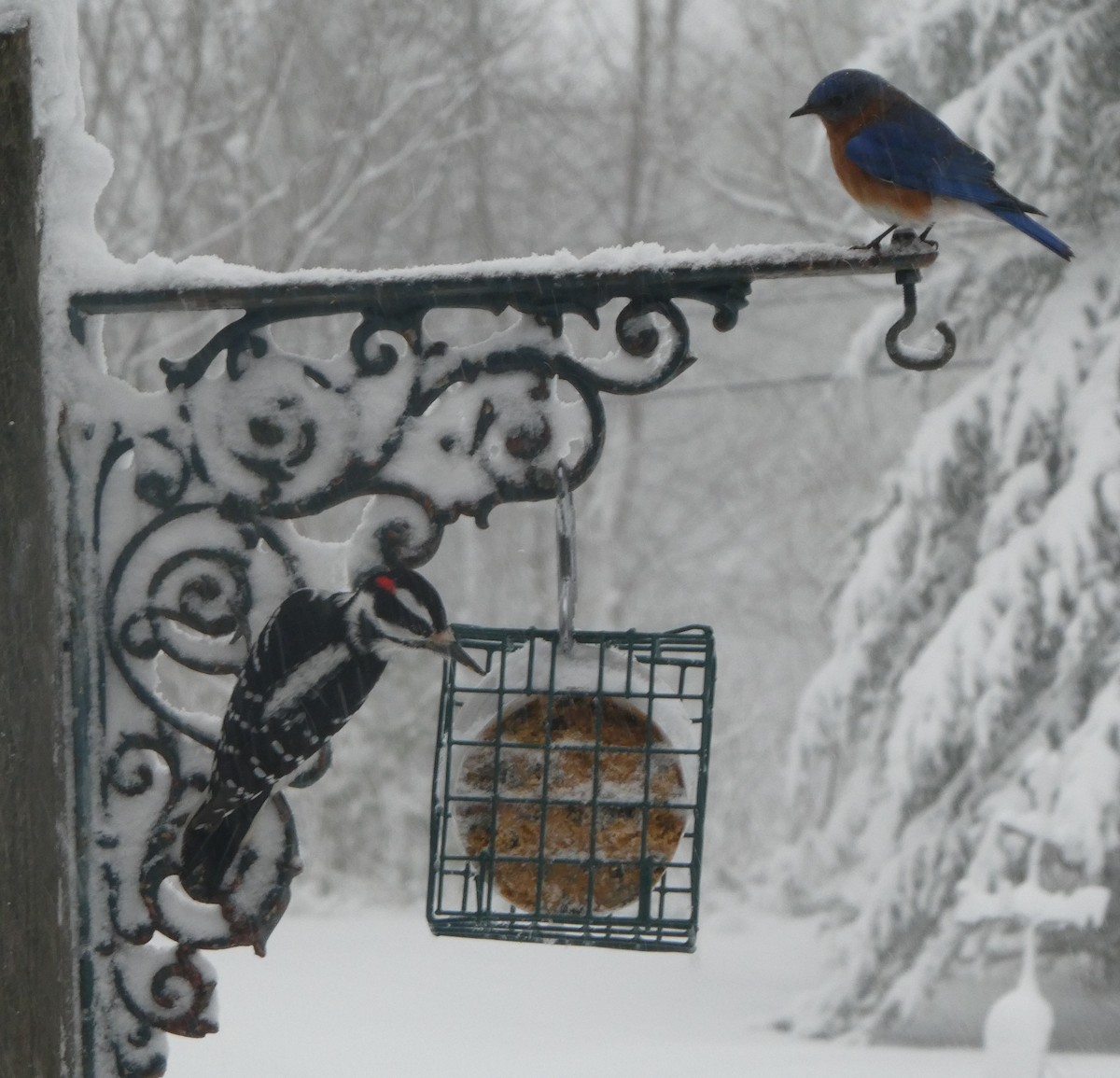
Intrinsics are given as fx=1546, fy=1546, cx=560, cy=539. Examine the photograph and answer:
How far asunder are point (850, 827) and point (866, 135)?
7611 millimetres

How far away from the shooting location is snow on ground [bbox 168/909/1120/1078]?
8.07 meters

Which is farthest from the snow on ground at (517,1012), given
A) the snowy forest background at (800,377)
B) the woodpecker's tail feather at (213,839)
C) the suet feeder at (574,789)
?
the woodpecker's tail feather at (213,839)

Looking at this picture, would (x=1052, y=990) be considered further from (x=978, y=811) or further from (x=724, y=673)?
(x=724, y=673)

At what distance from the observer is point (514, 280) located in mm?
1968

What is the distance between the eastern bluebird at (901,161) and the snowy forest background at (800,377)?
4.33 meters

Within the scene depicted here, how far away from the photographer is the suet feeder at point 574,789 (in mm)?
2262

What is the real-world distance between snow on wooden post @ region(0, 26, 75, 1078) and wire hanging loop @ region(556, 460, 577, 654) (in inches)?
26.7

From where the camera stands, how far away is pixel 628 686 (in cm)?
228

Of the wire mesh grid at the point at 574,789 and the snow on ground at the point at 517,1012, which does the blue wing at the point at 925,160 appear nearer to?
the wire mesh grid at the point at 574,789

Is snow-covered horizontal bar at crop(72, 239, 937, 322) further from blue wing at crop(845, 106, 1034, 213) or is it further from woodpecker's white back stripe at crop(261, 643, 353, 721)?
blue wing at crop(845, 106, 1034, 213)

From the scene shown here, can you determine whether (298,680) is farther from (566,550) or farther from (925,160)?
(925,160)

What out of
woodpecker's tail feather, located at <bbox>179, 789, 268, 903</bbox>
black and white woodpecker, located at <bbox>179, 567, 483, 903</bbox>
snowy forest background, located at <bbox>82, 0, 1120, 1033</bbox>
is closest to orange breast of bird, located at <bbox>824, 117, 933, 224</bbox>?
black and white woodpecker, located at <bbox>179, 567, 483, 903</bbox>

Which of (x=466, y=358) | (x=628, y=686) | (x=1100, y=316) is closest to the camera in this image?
(x=466, y=358)

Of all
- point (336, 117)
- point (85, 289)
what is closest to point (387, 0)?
point (336, 117)
